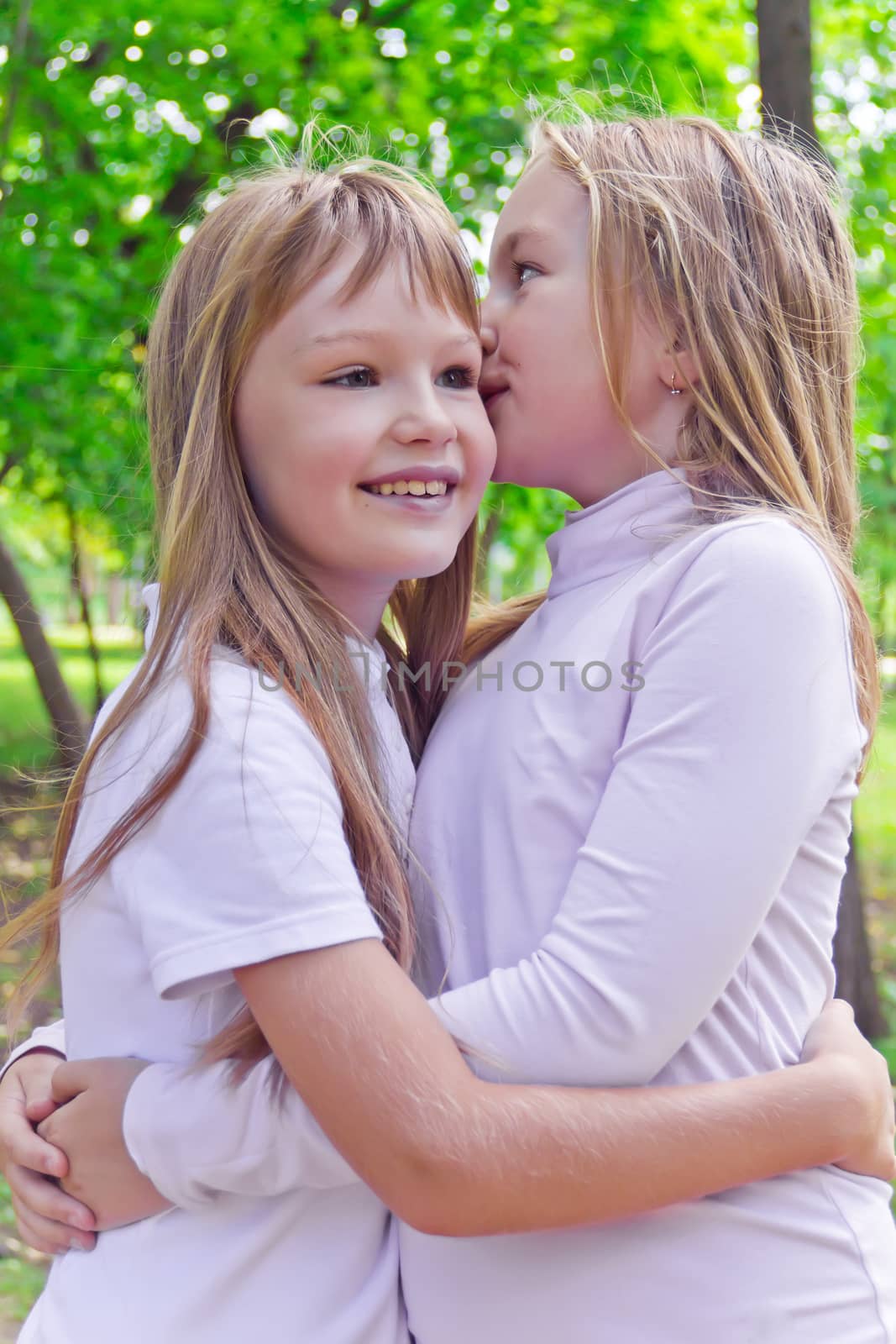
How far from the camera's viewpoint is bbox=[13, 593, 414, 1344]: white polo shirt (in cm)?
129

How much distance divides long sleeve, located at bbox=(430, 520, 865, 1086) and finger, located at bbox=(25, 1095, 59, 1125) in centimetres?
59

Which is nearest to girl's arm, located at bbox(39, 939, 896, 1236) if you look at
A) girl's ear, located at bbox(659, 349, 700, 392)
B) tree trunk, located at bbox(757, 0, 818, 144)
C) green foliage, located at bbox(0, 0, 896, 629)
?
girl's ear, located at bbox(659, 349, 700, 392)

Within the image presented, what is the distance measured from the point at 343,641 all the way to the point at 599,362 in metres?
0.52

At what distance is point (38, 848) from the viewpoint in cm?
870

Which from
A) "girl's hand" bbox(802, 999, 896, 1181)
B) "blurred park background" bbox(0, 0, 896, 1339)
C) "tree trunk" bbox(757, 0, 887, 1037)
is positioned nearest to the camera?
"girl's hand" bbox(802, 999, 896, 1181)

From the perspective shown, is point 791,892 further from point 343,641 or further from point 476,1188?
point 343,641

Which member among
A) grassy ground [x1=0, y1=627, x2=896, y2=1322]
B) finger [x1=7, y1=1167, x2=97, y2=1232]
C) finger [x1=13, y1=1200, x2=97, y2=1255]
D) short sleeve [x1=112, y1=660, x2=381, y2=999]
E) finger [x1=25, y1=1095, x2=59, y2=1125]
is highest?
short sleeve [x1=112, y1=660, x2=381, y2=999]

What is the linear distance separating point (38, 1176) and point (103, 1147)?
0.17m

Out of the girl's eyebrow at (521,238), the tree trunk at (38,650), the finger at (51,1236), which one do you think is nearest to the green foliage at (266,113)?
→ the tree trunk at (38,650)

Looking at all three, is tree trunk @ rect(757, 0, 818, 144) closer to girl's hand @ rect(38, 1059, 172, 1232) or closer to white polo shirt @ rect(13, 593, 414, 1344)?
white polo shirt @ rect(13, 593, 414, 1344)

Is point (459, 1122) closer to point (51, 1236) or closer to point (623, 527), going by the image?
point (51, 1236)

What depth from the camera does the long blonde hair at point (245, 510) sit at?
57.8 inches

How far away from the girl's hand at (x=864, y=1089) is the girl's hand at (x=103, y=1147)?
801 mm

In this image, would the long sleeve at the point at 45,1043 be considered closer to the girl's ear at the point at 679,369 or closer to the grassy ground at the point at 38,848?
the grassy ground at the point at 38,848
